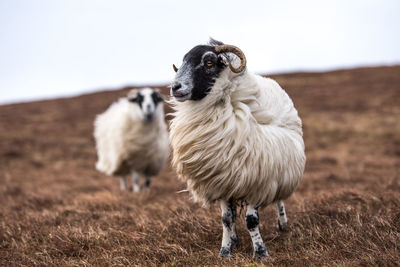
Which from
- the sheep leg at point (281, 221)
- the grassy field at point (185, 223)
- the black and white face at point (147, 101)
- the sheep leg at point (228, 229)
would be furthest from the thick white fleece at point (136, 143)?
the sheep leg at point (228, 229)

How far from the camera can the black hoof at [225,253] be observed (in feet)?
12.0

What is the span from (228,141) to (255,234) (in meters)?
0.91

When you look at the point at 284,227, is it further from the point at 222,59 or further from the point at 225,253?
the point at 222,59

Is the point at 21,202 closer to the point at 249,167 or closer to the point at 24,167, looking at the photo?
the point at 249,167

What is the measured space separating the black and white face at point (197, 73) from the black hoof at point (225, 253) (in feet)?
4.80

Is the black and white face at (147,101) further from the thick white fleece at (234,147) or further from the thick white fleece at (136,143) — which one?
the thick white fleece at (234,147)

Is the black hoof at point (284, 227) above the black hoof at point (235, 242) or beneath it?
beneath

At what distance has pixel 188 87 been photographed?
3707mm

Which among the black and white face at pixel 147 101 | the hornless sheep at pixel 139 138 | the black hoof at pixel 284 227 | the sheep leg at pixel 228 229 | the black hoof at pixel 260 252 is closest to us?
the black hoof at pixel 260 252

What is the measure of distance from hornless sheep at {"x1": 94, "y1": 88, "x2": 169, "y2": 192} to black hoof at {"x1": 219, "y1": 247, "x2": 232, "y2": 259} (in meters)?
5.68

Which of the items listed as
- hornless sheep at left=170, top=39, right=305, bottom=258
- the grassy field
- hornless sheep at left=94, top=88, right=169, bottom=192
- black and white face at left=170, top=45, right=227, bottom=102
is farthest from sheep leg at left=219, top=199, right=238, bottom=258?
hornless sheep at left=94, top=88, right=169, bottom=192

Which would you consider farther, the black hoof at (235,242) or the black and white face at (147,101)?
the black and white face at (147,101)

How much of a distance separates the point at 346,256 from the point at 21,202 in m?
6.26

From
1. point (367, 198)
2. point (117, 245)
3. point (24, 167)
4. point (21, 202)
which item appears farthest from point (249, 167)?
point (24, 167)
